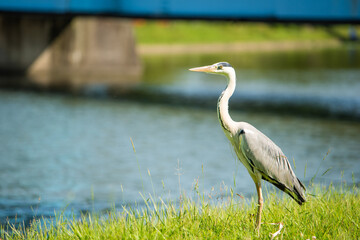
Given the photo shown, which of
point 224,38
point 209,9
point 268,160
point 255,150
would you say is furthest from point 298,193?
point 224,38

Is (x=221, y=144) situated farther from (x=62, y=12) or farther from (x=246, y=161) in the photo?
(x=62, y=12)

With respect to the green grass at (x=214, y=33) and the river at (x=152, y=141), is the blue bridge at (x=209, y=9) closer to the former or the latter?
the river at (x=152, y=141)

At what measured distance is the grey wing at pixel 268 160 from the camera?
642 cm

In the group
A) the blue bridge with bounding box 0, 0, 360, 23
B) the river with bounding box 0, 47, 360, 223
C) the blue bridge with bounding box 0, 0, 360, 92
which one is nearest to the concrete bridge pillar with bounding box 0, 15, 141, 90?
the blue bridge with bounding box 0, 0, 360, 92

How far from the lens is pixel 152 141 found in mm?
18141

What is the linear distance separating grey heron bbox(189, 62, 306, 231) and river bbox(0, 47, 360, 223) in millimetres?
235

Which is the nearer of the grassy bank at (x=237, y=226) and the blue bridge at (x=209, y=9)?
the grassy bank at (x=237, y=226)

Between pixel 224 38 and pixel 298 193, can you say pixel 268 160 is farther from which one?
pixel 224 38

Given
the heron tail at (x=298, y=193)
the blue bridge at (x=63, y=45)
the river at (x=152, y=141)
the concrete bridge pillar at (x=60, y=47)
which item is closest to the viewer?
the heron tail at (x=298, y=193)

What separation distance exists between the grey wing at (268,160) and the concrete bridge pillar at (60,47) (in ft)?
92.7

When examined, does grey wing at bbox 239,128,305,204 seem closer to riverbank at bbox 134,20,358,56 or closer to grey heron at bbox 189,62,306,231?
grey heron at bbox 189,62,306,231

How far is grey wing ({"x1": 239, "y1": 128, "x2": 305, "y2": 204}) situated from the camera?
21.1ft

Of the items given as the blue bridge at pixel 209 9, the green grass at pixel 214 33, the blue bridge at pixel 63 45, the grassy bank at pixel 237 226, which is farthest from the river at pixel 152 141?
the green grass at pixel 214 33

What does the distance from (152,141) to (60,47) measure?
62.0 feet
